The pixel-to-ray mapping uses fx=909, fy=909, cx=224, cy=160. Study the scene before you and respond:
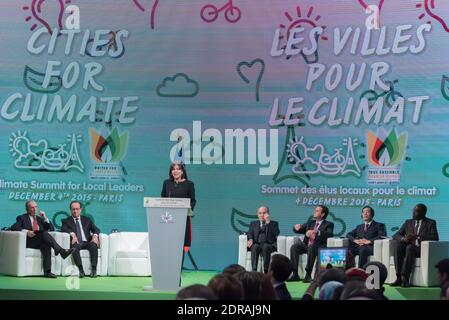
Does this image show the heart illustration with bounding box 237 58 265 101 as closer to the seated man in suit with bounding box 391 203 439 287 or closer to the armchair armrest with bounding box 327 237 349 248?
the armchair armrest with bounding box 327 237 349 248

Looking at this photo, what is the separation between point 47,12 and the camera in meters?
9.84

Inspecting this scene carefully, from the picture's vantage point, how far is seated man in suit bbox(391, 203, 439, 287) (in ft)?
29.4

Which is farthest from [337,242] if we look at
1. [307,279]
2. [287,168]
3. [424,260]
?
[287,168]

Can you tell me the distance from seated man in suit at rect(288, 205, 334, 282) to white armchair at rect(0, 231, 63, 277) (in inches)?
95.1

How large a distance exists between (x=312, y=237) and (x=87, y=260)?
2339 mm

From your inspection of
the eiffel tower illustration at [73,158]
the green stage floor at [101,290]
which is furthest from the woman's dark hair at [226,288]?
the eiffel tower illustration at [73,158]

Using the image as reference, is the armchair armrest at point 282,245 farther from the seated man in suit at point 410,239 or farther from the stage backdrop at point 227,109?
the seated man in suit at point 410,239

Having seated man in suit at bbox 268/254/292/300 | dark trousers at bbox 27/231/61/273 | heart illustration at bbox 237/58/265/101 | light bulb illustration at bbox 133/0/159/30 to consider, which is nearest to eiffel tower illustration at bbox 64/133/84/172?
dark trousers at bbox 27/231/61/273

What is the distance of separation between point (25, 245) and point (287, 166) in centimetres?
286

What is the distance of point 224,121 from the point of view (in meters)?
9.78

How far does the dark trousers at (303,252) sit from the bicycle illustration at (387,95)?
1.65 m
